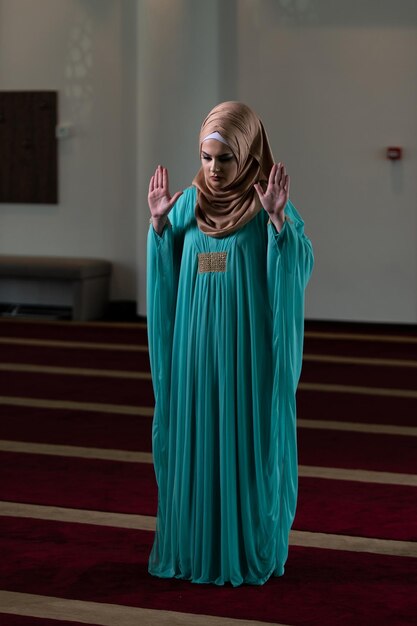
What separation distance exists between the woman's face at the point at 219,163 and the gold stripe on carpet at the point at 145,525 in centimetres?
141

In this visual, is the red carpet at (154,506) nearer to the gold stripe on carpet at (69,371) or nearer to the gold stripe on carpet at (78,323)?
the gold stripe on carpet at (69,371)

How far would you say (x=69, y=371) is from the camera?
7.89m

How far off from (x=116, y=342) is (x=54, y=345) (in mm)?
509

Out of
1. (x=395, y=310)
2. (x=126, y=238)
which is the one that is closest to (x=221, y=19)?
(x=126, y=238)

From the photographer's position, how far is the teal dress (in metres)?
3.63

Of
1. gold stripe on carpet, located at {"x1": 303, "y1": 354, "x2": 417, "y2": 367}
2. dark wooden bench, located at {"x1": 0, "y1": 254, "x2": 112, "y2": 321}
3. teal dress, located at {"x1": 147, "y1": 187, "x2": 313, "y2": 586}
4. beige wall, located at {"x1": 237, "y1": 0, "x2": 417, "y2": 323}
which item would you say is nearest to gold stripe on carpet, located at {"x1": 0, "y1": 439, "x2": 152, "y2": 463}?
teal dress, located at {"x1": 147, "y1": 187, "x2": 313, "y2": 586}

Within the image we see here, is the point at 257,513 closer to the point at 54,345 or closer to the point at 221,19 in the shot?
the point at 54,345

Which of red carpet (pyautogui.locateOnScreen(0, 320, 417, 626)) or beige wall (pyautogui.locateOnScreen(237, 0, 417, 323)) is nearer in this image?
red carpet (pyautogui.locateOnScreen(0, 320, 417, 626))

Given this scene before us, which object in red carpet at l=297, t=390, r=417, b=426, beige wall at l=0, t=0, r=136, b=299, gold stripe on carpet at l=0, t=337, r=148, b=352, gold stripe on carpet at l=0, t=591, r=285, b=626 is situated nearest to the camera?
gold stripe on carpet at l=0, t=591, r=285, b=626

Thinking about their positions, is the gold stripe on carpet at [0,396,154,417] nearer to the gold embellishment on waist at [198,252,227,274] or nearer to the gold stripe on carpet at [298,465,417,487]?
the gold stripe on carpet at [298,465,417,487]

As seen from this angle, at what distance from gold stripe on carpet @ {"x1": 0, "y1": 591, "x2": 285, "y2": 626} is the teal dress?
281mm

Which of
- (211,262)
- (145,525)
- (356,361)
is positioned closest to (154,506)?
(145,525)

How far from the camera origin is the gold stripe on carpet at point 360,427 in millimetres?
6055

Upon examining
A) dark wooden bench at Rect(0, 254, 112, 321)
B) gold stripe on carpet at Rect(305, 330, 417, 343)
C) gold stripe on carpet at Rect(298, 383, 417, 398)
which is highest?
dark wooden bench at Rect(0, 254, 112, 321)
